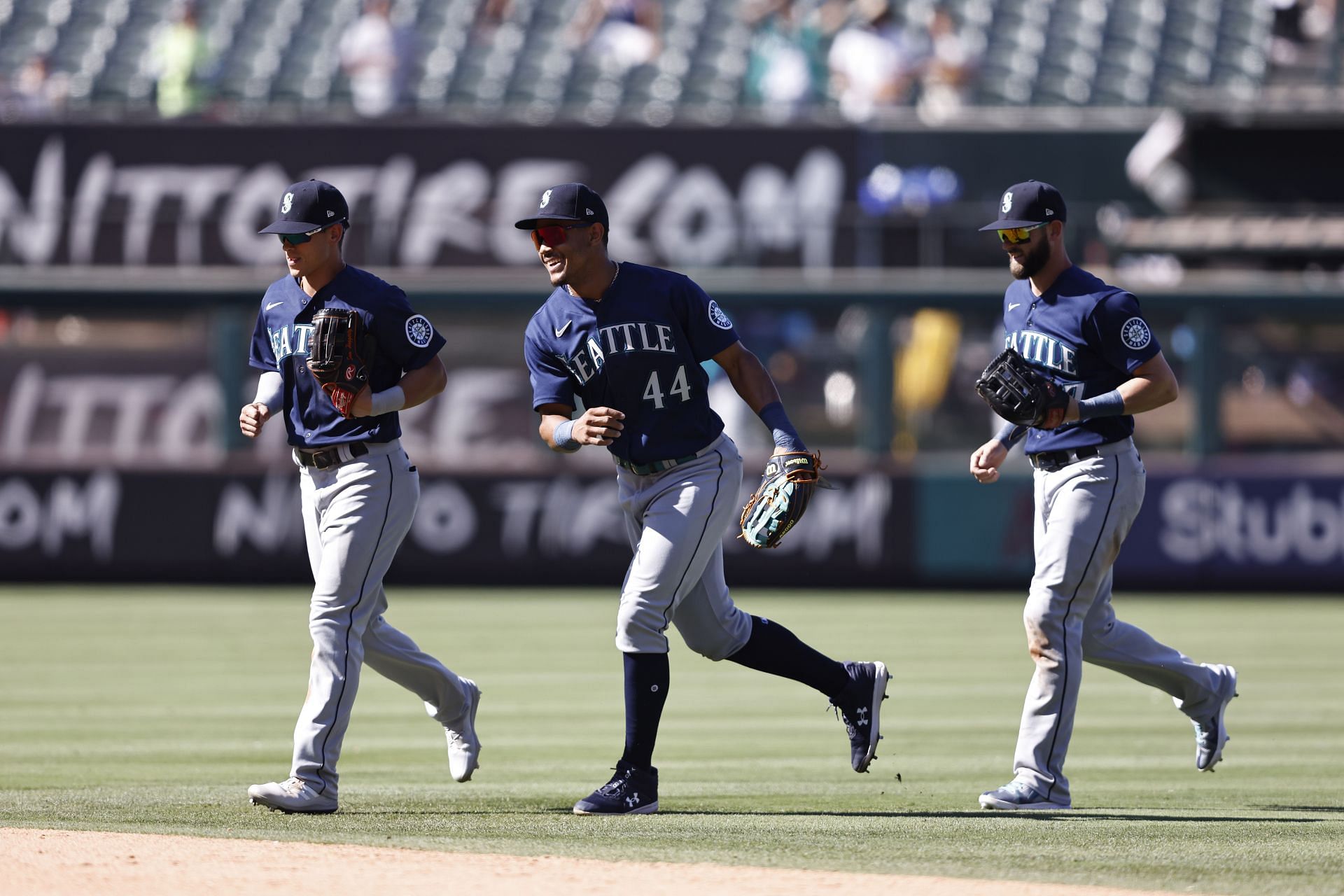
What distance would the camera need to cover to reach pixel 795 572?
15.8m

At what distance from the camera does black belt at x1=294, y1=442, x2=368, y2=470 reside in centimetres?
581

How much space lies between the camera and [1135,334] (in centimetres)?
594

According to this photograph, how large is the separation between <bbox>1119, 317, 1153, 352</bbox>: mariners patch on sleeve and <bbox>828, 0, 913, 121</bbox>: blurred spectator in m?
11.9

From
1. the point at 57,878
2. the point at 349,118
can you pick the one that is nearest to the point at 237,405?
the point at 349,118

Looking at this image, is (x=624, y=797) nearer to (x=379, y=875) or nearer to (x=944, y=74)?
(x=379, y=875)

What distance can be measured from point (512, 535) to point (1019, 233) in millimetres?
10312

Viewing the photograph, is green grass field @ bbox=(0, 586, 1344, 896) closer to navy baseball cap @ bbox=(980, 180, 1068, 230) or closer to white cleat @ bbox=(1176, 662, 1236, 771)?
white cleat @ bbox=(1176, 662, 1236, 771)

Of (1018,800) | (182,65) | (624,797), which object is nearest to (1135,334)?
(1018,800)

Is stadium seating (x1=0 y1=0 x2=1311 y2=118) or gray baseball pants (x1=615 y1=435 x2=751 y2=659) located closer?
gray baseball pants (x1=615 y1=435 x2=751 y2=659)

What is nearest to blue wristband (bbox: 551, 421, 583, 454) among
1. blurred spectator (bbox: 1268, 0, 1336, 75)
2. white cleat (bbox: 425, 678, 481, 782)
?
white cleat (bbox: 425, 678, 481, 782)

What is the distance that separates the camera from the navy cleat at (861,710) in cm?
625

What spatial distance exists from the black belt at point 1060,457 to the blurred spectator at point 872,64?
1186 centimetres

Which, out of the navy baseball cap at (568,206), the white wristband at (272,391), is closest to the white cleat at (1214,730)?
the navy baseball cap at (568,206)

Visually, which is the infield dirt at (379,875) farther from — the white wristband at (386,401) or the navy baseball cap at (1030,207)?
the navy baseball cap at (1030,207)
